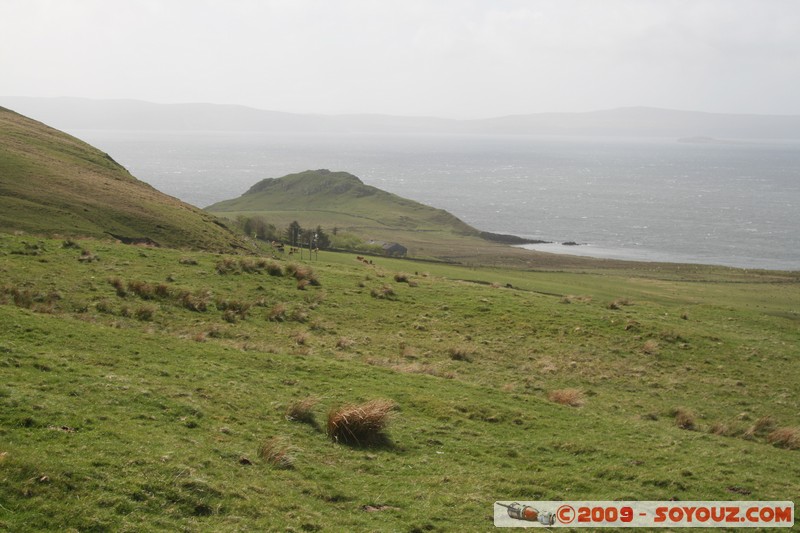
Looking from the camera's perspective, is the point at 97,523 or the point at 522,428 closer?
the point at 97,523

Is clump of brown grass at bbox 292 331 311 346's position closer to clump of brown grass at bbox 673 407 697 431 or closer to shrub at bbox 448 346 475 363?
shrub at bbox 448 346 475 363

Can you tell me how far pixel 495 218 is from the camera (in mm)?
189750

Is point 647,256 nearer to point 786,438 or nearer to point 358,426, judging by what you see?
point 786,438

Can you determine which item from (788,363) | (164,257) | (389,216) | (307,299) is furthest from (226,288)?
(389,216)

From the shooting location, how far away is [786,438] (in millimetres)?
Result: 19266

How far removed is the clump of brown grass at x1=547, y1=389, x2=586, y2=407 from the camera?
2119 centimetres

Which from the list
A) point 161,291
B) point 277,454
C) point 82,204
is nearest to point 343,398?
point 277,454

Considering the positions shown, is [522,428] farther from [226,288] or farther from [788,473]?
[226,288]

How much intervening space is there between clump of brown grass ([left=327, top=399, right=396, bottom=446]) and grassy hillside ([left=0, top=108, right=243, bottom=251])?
33.0 m

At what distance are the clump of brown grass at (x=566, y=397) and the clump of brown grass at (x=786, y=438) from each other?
5465 millimetres

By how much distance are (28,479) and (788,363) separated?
30996 millimetres

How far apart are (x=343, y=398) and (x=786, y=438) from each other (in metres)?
12.9

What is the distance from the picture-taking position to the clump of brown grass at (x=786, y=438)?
62.3 ft

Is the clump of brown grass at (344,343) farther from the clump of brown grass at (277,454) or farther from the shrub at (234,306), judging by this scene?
the clump of brown grass at (277,454)
